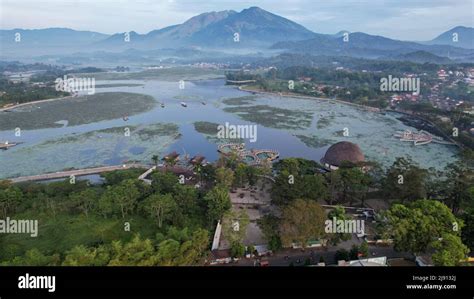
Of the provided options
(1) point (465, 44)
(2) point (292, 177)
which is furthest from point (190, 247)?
(1) point (465, 44)

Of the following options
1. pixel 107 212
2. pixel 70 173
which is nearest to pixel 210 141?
pixel 70 173

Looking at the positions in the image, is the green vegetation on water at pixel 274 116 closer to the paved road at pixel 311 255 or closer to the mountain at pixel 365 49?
the paved road at pixel 311 255

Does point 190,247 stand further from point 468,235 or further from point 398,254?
point 468,235

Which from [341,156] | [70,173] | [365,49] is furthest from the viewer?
[365,49]

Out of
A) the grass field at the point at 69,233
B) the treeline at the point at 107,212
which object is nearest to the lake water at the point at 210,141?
the treeline at the point at 107,212

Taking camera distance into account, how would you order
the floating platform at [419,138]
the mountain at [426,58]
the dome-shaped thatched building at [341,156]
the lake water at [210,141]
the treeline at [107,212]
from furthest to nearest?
the mountain at [426,58], the floating platform at [419,138], the lake water at [210,141], the dome-shaped thatched building at [341,156], the treeline at [107,212]

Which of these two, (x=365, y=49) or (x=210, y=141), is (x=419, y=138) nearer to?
(x=210, y=141)

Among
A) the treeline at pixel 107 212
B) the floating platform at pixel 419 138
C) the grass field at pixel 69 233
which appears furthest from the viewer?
the floating platform at pixel 419 138

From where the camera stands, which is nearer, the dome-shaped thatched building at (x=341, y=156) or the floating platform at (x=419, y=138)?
the dome-shaped thatched building at (x=341, y=156)
